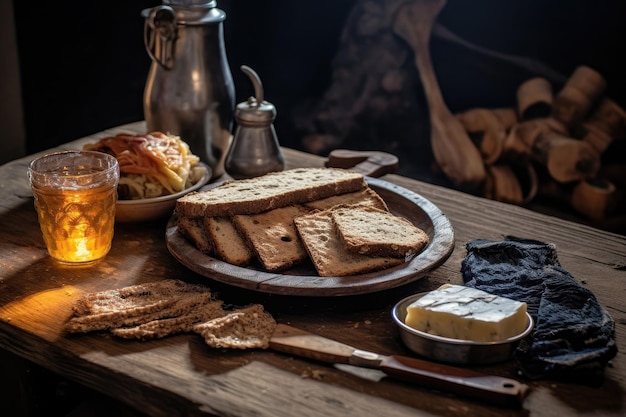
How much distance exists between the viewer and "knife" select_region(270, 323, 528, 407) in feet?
4.15

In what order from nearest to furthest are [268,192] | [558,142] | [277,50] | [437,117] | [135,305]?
[135,305]
[268,192]
[558,142]
[437,117]
[277,50]

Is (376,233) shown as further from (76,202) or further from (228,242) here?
(76,202)

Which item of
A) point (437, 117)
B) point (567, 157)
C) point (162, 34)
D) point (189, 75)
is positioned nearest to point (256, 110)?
point (189, 75)

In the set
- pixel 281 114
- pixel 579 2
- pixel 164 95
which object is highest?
pixel 579 2

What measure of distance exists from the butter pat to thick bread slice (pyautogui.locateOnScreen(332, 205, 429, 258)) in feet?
0.57

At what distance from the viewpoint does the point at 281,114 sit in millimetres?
3695

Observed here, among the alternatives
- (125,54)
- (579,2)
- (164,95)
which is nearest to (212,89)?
(164,95)

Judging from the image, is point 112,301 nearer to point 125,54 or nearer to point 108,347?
point 108,347

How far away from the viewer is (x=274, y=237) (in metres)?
1.65

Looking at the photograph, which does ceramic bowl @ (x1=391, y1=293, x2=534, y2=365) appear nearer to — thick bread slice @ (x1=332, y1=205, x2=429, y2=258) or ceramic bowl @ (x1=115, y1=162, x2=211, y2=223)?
thick bread slice @ (x1=332, y1=205, x2=429, y2=258)

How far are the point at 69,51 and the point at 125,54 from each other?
23 cm

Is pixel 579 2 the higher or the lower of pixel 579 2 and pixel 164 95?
the higher

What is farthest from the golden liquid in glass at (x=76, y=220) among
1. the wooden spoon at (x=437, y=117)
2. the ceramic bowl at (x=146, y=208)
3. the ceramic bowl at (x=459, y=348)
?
the wooden spoon at (x=437, y=117)

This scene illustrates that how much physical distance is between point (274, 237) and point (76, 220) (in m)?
0.42
